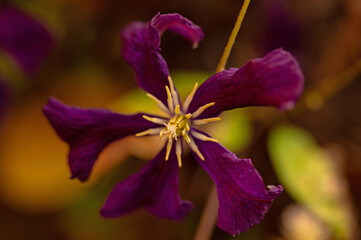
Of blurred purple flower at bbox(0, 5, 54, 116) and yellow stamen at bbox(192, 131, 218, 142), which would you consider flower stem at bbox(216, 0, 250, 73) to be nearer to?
yellow stamen at bbox(192, 131, 218, 142)

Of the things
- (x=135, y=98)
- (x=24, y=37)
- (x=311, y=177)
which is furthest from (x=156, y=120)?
(x=24, y=37)

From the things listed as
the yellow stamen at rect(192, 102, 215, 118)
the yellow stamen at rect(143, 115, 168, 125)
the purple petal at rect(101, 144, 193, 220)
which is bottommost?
the purple petal at rect(101, 144, 193, 220)

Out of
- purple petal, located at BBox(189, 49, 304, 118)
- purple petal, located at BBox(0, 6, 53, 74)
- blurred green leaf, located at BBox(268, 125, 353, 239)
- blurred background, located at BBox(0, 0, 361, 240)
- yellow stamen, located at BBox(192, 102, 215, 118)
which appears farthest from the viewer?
purple petal, located at BBox(0, 6, 53, 74)

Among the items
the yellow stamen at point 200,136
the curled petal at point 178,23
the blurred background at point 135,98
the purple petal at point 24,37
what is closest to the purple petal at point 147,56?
Result: the curled petal at point 178,23

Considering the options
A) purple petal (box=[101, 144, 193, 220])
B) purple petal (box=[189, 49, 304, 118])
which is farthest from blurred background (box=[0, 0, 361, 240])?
purple petal (box=[189, 49, 304, 118])

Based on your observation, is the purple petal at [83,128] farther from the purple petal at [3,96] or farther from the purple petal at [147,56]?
the purple petal at [3,96]

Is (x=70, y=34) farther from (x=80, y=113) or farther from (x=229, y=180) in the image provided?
(x=229, y=180)

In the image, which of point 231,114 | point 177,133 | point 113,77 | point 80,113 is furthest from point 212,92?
point 113,77
